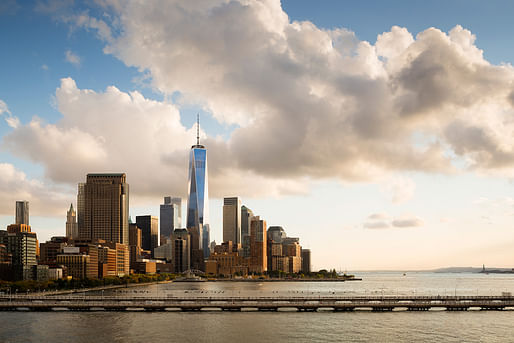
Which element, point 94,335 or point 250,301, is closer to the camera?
point 94,335

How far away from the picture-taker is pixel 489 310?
15875cm

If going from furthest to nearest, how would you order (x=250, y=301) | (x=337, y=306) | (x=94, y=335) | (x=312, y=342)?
(x=250, y=301)
(x=337, y=306)
(x=94, y=335)
(x=312, y=342)

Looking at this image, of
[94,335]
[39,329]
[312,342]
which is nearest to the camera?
[312,342]

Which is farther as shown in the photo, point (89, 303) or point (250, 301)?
point (250, 301)

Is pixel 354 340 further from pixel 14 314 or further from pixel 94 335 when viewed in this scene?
pixel 14 314

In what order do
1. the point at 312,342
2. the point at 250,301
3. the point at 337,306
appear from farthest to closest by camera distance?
the point at 250,301 < the point at 337,306 < the point at 312,342

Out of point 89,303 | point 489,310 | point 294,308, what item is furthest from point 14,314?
point 489,310

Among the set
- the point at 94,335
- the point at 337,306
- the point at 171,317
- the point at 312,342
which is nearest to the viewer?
the point at 312,342

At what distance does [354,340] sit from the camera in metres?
112

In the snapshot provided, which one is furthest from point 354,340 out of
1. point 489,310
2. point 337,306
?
point 489,310

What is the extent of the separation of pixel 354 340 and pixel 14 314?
85818 millimetres

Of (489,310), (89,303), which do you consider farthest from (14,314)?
(489,310)

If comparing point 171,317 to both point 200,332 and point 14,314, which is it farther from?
point 14,314

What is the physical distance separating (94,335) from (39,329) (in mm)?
15144
